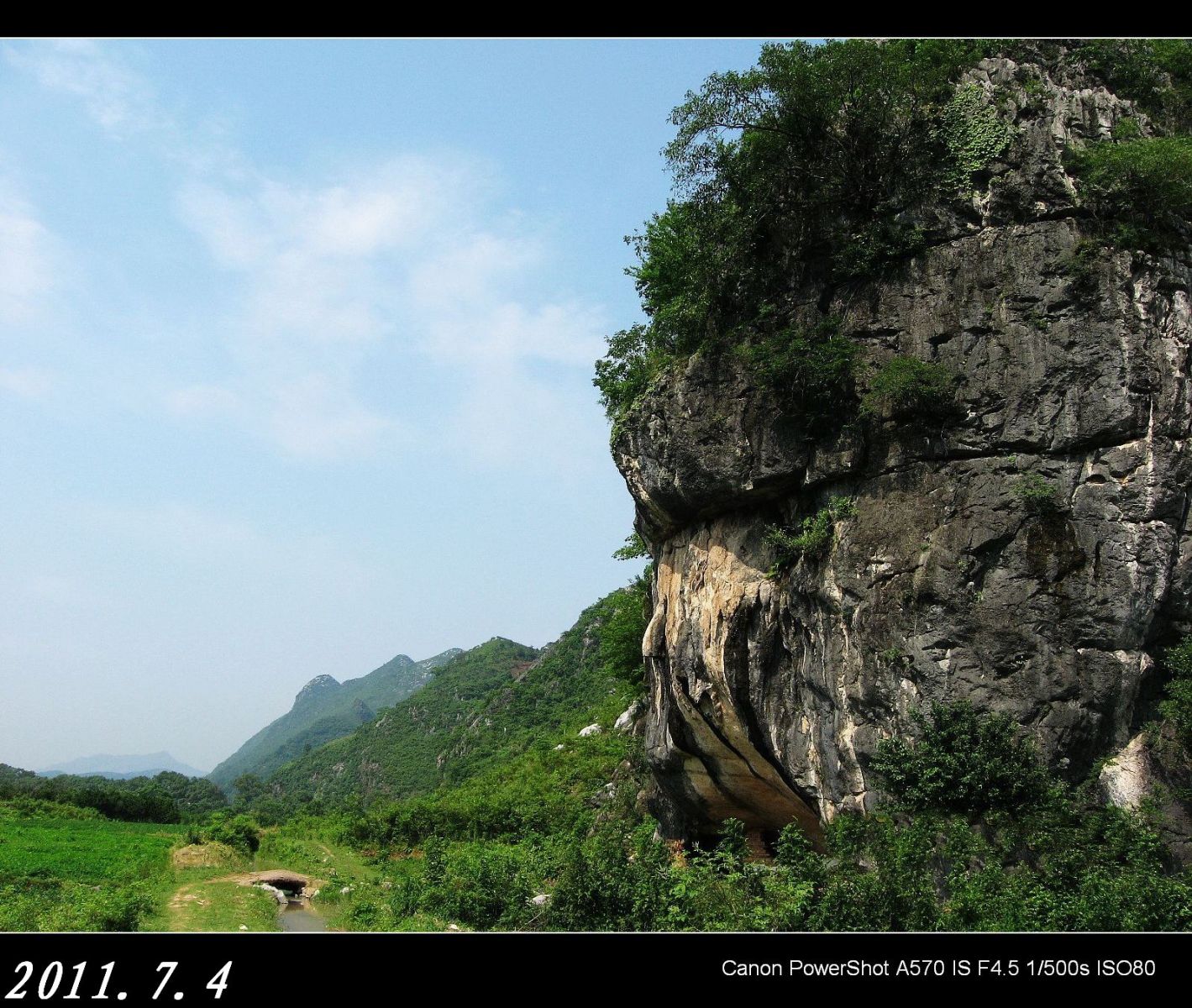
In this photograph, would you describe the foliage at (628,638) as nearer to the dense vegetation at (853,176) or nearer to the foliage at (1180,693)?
the dense vegetation at (853,176)

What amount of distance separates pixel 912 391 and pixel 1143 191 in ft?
18.2

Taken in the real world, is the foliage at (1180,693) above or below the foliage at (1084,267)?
below

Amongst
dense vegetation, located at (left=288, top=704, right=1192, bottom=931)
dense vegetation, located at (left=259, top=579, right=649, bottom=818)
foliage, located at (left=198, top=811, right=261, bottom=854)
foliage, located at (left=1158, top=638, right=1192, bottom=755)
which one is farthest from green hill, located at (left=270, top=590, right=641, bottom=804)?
foliage, located at (left=1158, top=638, right=1192, bottom=755)

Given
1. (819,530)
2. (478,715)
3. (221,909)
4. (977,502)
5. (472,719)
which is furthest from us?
(472,719)

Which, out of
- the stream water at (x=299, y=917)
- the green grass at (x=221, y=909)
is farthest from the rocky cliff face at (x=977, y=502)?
the green grass at (x=221, y=909)

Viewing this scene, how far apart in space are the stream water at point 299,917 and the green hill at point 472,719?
39.0ft

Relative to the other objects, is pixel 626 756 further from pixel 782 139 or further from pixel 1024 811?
pixel 782 139

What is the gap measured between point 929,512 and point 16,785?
59.3m

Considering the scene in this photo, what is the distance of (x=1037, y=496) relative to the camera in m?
13.6

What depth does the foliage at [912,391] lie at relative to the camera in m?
14.6

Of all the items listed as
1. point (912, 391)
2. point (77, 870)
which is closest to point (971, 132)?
point (912, 391)

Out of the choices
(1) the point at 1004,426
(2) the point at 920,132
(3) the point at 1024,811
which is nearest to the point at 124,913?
(3) the point at 1024,811

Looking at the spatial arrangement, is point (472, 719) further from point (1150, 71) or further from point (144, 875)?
point (1150, 71)

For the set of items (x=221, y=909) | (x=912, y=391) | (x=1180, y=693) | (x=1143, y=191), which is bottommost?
(x=221, y=909)
